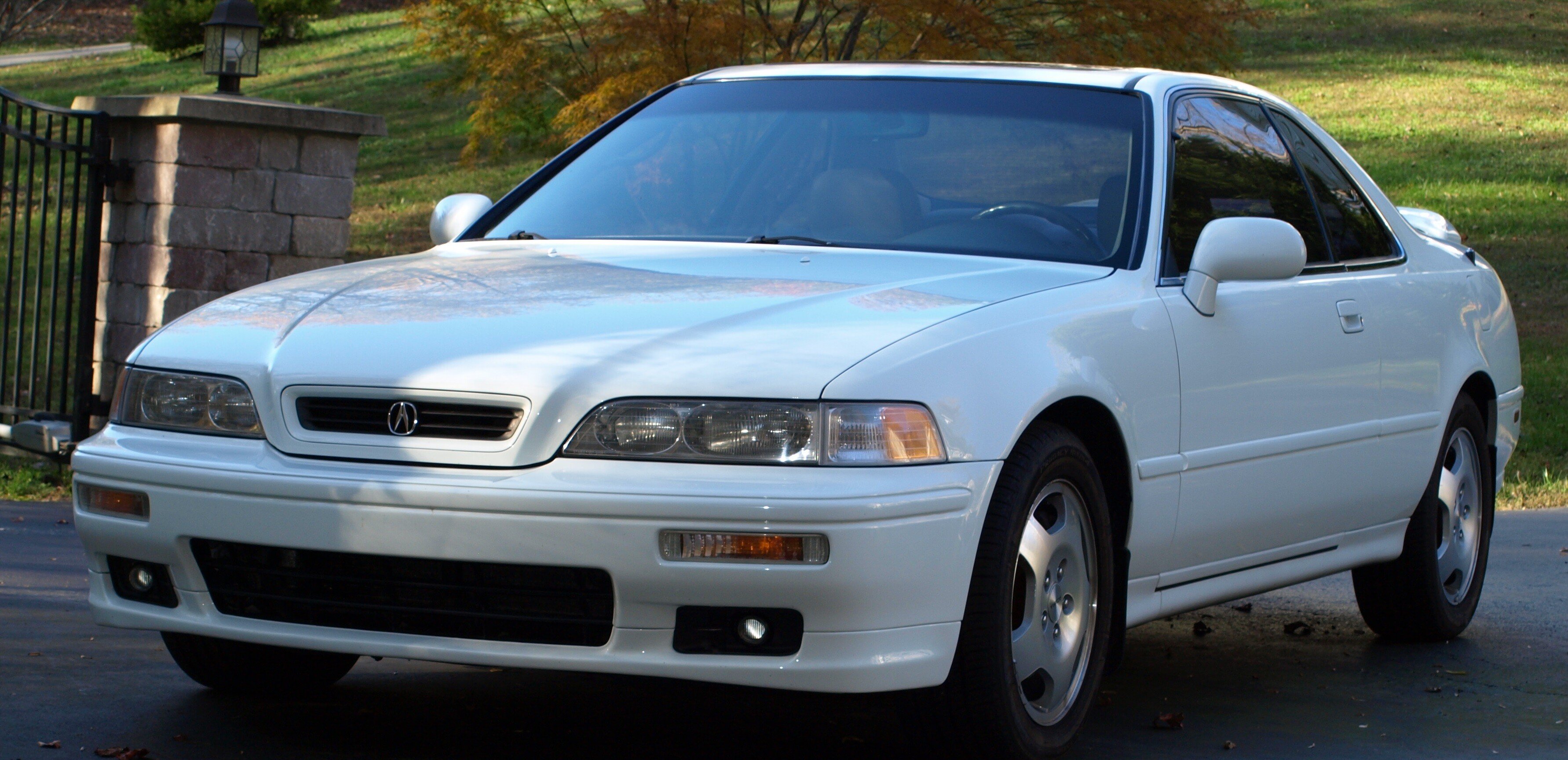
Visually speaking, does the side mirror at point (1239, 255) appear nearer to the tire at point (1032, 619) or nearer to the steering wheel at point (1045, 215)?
the steering wheel at point (1045, 215)

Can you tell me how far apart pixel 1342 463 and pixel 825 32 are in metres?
10.3

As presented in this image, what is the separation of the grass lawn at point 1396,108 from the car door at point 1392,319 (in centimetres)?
406

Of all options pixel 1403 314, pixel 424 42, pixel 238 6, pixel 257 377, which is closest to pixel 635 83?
pixel 424 42

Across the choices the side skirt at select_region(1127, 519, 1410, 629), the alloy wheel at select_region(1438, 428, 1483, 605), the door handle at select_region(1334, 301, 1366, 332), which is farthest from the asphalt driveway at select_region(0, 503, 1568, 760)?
the door handle at select_region(1334, 301, 1366, 332)

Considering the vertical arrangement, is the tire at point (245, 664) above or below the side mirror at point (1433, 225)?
below

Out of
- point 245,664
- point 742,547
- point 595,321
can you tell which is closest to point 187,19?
point 245,664

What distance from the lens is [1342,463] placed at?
4910mm

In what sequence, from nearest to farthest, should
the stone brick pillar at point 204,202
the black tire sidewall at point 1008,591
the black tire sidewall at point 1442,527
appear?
1. the black tire sidewall at point 1008,591
2. the black tire sidewall at point 1442,527
3. the stone brick pillar at point 204,202

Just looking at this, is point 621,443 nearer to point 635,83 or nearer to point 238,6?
point 238,6

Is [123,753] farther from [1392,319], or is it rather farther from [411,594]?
[1392,319]

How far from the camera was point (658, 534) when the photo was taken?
3.29 m

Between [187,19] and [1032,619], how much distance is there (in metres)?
36.6

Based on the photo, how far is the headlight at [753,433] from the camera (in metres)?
3.33

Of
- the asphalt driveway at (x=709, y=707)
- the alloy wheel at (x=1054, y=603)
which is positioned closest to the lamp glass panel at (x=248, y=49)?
the asphalt driveway at (x=709, y=707)
